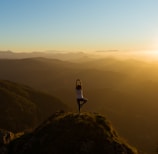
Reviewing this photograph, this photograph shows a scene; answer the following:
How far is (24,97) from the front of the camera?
396ft

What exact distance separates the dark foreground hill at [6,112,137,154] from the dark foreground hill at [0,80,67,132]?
7196cm

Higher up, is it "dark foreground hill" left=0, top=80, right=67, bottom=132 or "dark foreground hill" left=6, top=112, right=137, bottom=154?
"dark foreground hill" left=6, top=112, right=137, bottom=154

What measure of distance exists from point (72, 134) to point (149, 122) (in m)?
112

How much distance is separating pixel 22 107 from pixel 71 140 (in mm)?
91319

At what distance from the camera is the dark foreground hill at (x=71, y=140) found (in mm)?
17922

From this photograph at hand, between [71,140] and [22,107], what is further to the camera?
[22,107]

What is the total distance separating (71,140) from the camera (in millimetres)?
18234

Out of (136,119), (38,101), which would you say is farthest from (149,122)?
(38,101)

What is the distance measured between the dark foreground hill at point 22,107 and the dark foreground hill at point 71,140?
71957mm

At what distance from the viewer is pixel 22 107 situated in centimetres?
10738

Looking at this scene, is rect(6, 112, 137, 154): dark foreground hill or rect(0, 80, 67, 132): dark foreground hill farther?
rect(0, 80, 67, 132): dark foreground hill

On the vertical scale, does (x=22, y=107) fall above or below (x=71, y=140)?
below

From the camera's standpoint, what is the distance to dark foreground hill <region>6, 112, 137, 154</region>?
17.9 meters

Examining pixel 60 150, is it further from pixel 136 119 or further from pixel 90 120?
pixel 136 119
